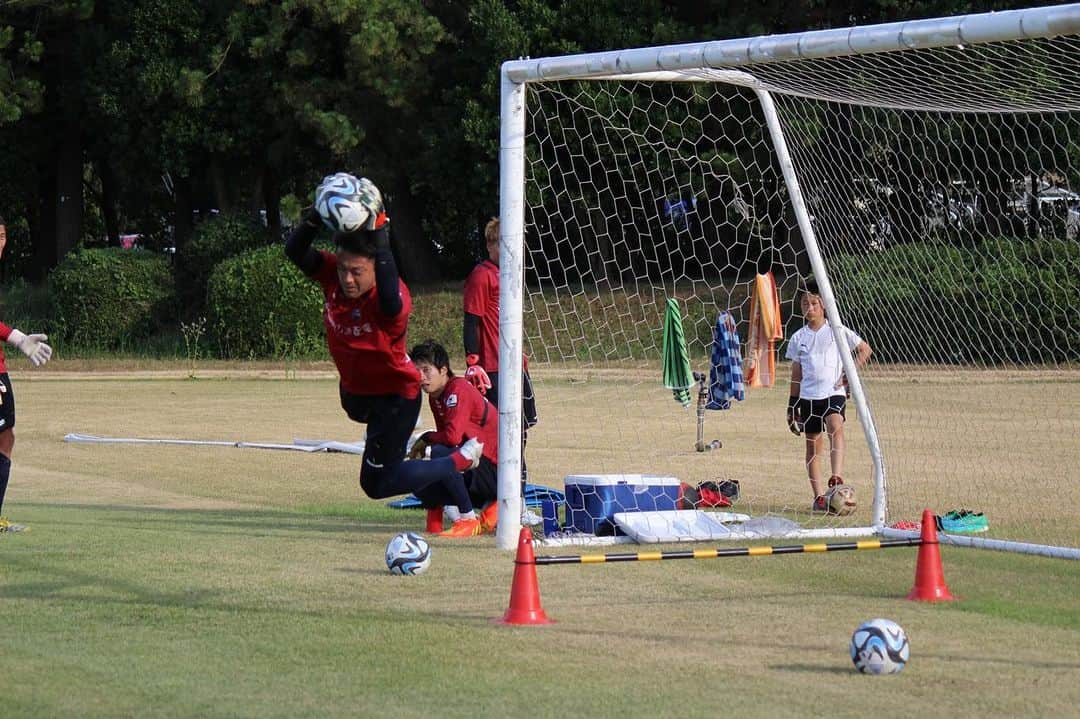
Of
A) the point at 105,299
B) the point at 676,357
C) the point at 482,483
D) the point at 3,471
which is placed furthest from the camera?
the point at 105,299

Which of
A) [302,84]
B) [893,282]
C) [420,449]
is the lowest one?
[420,449]

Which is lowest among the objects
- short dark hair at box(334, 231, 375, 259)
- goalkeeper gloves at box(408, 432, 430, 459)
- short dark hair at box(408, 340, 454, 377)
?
goalkeeper gloves at box(408, 432, 430, 459)

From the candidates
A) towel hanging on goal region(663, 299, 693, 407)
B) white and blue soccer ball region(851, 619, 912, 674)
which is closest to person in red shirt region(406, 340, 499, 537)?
towel hanging on goal region(663, 299, 693, 407)

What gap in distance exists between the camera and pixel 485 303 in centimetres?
1144

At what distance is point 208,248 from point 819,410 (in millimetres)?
26573

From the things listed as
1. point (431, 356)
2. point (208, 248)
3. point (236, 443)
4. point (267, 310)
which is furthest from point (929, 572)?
point (208, 248)

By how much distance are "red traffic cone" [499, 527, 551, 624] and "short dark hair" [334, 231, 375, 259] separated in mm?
1648

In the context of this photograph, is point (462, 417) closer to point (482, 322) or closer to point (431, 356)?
point (431, 356)

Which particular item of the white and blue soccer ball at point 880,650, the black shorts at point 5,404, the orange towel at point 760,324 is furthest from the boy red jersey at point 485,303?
the white and blue soccer ball at point 880,650

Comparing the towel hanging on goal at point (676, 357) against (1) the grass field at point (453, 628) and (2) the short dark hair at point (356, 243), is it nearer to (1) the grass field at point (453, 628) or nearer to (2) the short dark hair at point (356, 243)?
(1) the grass field at point (453, 628)

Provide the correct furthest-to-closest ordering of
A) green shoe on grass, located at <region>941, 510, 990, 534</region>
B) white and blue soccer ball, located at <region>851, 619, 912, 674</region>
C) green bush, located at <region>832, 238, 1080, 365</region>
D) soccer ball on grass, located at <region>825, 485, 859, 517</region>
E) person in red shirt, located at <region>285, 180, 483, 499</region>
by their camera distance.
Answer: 1. green bush, located at <region>832, 238, 1080, 365</region>
2. soccer ball on grass, located at <region>825, 485, 859, 517</region>
3. green shoe on grass, located at <region>941, 510, 990, 534</region>
4. person in red shirt, located at <region>285, 180, 483, 499</region>
5. white and blue soccer ball, located at <region>851, 619, 912, 674</region>

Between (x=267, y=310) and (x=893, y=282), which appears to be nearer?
(x=893, y=282)

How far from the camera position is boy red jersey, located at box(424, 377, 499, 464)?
11.0 meters

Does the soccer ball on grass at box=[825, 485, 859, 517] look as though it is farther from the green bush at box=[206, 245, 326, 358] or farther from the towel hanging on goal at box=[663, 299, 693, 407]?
the green bush at box=[206, 245, 326, 358]
